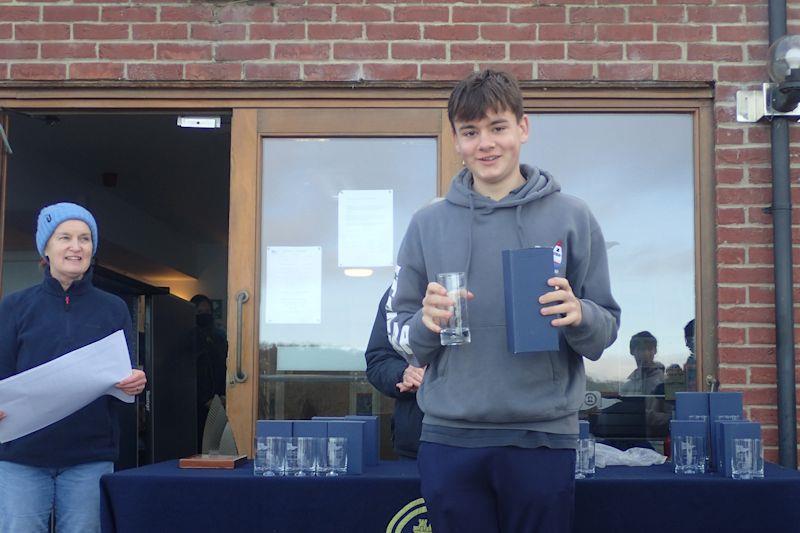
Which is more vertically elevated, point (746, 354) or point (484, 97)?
point (484, 97)

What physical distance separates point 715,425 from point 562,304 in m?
1.46

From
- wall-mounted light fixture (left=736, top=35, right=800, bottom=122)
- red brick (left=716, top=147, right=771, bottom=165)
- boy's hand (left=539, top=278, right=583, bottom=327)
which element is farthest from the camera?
red brick (left=716, top=147, right=771, bottom=165)

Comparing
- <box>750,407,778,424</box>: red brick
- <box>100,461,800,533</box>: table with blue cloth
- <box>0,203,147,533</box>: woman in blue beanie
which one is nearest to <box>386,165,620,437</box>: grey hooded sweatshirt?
<box>100,461,800,533</box>: table with blue cloth

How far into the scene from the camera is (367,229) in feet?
14.6

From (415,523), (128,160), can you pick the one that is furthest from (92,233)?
(128,160)

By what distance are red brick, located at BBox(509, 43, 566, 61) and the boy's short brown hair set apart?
6.74 ft

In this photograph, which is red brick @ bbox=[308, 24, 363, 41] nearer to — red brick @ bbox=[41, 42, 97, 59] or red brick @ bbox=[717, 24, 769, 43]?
red brick @ bbox=[41, 42, 97, 59]

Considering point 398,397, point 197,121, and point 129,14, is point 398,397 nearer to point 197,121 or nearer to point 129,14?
point 197,121

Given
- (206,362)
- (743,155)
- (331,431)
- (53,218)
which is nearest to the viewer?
(331,431)

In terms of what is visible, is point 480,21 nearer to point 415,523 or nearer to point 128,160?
point 415,523

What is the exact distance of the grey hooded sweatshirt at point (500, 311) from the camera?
2.14 meters

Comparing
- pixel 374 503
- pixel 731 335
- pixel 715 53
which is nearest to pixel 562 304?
pixel 374 503

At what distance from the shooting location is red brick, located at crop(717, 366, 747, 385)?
4.09 m

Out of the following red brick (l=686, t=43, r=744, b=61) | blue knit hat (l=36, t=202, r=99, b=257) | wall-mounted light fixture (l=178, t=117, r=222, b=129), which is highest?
red brick (l=686, t=43, r=744, b=61)
